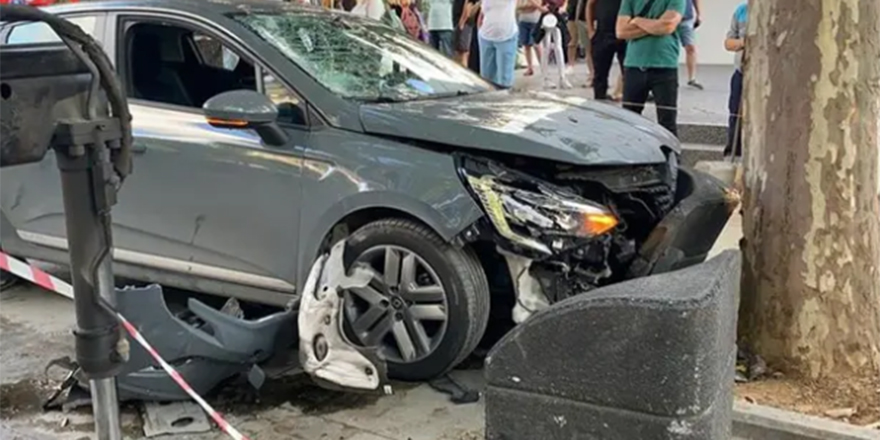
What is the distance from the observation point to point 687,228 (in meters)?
4.00

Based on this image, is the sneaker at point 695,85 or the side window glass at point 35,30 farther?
the sneaker at point 695,85

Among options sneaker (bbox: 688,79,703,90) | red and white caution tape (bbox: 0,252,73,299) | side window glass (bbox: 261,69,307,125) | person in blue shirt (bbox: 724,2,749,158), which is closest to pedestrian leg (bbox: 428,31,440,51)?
sneaker (bbox: 688,79,703,90)

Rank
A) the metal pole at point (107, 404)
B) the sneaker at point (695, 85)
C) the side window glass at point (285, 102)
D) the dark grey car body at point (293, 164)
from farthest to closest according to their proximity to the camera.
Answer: the sneaker at point (695, 85), the side window glass at point (285, 102), the dark grey car body at point (293, 164), the metal pole at point (107, 404)

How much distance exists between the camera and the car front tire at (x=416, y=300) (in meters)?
3.86

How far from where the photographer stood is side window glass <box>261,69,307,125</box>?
4.21 m

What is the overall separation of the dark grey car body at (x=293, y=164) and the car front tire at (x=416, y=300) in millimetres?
116

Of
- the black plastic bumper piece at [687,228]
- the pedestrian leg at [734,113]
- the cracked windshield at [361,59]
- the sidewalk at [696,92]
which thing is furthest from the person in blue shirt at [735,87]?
the cracked windshield at [361,59]

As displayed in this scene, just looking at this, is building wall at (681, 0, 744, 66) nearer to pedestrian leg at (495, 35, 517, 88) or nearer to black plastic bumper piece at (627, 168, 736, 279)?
pedestrian leg at (495, 35, 517, 88)

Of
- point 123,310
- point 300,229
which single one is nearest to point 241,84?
point 300,229

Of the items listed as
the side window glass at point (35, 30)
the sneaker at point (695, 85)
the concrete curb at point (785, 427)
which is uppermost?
the side window glass at point (35, 30)

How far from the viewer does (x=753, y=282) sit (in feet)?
12.1

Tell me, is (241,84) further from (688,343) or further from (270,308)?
(688,343)

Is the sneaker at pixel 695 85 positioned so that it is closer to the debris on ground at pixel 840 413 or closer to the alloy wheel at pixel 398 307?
the alloy wheel at pixel 398 307

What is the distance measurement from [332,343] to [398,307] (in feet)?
1.08
